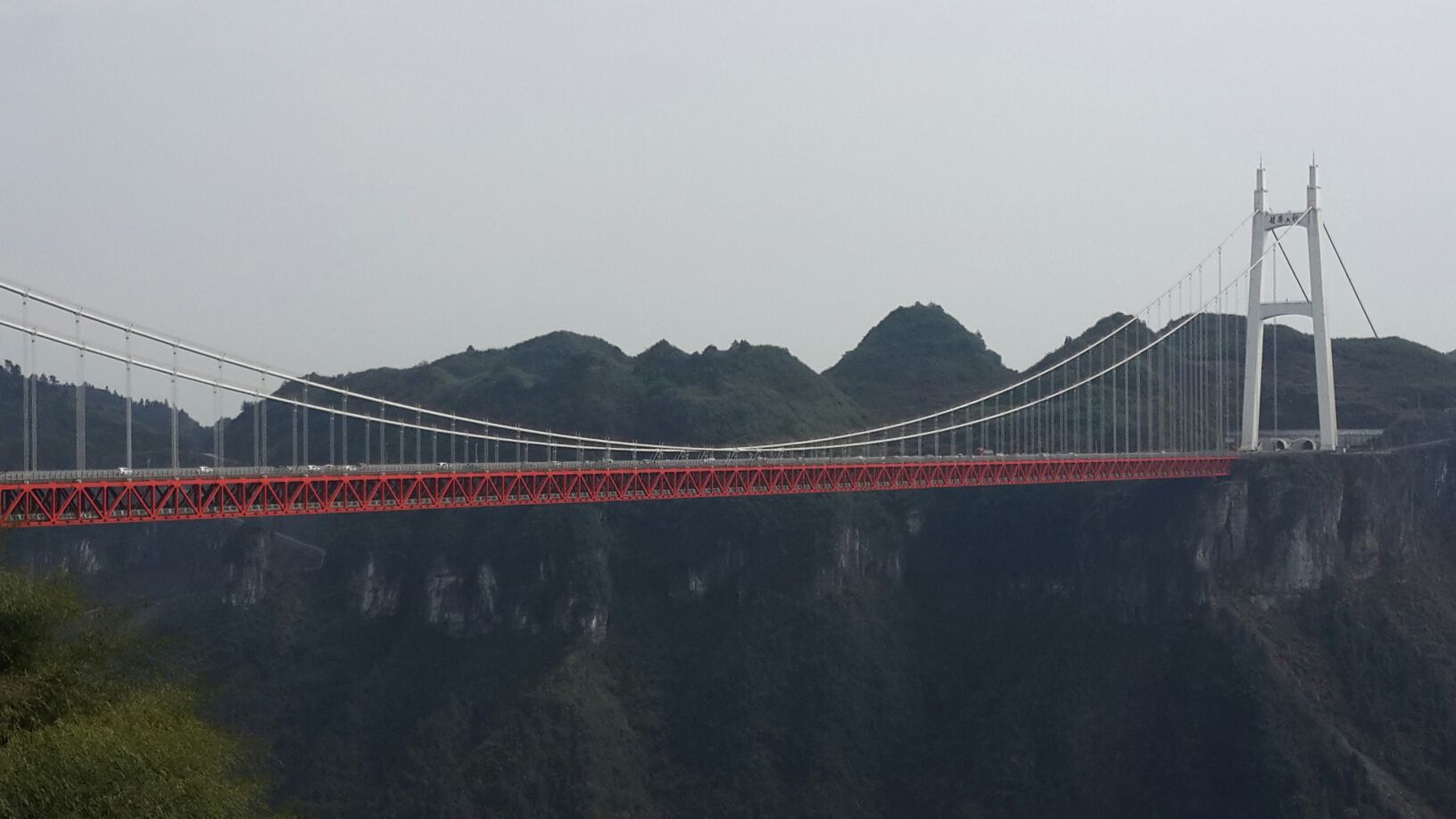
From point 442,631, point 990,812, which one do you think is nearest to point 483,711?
point 442,631

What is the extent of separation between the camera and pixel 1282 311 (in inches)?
2849

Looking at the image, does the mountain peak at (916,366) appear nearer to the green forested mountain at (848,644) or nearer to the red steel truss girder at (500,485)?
the green forested mountain at (848,644)

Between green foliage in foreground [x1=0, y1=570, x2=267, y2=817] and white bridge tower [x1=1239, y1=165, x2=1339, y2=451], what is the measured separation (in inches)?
2199

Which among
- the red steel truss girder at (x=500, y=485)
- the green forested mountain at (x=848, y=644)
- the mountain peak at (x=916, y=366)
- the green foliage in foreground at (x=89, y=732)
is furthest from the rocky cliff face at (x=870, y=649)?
the green foliage in foreground at (x=89, y=732)

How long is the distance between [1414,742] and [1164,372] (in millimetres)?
30196

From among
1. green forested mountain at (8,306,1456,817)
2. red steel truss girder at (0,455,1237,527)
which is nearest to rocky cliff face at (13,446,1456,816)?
green forested mountain at (8,306,1456,817)

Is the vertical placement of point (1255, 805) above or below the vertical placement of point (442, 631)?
below

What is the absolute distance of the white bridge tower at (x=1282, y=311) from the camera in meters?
70.9

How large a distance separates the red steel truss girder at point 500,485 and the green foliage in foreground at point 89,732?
640 cm

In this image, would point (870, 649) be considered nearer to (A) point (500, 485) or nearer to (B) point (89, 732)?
(A) point (500, 485)

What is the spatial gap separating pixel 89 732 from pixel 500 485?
27156mm

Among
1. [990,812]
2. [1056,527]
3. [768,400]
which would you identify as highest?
[768,400]

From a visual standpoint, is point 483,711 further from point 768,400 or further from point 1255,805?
point 1255,805

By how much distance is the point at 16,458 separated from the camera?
3767 inches
